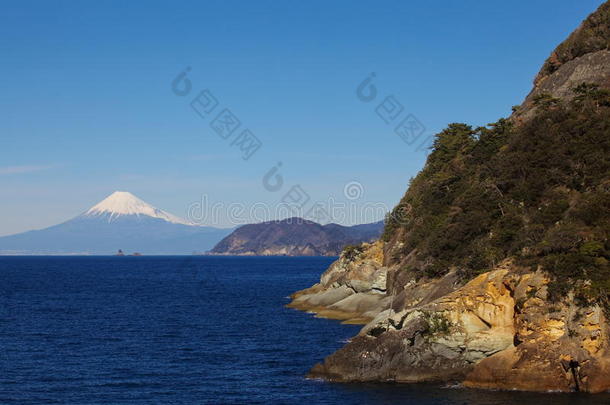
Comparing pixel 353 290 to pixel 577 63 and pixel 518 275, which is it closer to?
pixel 577 63

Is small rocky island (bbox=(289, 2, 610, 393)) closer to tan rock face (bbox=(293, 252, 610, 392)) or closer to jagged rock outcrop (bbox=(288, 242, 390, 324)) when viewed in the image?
tan rock face (bbox=(293, 252, 610, 392))

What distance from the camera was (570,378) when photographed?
35.6 metres

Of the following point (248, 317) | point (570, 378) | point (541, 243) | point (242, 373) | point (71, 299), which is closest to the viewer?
point (570, 378)

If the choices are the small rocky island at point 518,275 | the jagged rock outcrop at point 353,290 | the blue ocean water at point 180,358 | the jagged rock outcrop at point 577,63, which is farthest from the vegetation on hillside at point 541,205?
the jagged rock outcrop at point 353,290

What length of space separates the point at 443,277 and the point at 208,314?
114 feet

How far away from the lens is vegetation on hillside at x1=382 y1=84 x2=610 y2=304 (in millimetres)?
A: 37844

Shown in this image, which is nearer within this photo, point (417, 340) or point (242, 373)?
point (417, 340)

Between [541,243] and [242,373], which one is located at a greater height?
[541,243]

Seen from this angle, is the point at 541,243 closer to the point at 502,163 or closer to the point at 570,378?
the point at 570,378

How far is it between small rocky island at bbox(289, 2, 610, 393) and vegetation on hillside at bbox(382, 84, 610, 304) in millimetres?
84

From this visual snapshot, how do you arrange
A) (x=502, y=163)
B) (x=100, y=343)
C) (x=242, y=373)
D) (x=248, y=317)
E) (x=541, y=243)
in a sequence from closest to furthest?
(x=541, y=243)
(x=242, y=373)
(x=502, y=163)
(x=100, y=343)
(x=248, y=317)

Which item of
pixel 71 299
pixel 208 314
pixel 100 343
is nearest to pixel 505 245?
pixel 100 343

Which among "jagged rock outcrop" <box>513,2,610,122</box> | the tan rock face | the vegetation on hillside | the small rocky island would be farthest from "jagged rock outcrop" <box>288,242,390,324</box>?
the tan rock face

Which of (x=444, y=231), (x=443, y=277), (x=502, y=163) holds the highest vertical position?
(x=502, y=163)
